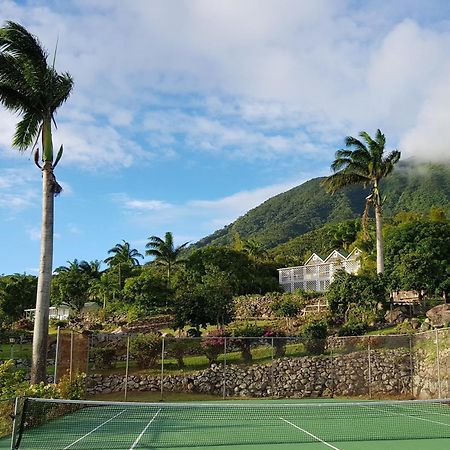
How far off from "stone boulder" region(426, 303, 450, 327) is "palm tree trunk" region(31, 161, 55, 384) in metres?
16.4

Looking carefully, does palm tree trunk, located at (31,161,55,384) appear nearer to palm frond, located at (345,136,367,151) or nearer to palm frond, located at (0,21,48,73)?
palm frond, located at (0,21,48,73)

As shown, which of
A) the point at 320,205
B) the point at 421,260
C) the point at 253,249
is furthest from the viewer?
the point at 320,205

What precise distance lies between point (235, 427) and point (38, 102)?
35.9 feet

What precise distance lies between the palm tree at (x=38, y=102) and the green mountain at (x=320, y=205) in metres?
89.1

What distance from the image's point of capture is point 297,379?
2280 centimetres

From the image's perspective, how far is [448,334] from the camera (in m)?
18.8

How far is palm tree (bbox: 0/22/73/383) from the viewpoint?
1628 cm

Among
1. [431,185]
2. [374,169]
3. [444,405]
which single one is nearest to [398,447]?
[444,405]

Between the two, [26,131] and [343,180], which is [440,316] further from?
[26,131]

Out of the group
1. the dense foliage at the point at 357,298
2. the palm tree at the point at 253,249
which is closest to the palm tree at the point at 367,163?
the dense foliage at the point at 357,298

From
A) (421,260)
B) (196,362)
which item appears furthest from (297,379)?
(421,260)

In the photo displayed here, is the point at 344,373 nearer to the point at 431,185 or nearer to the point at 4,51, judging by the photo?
the point at 4,51

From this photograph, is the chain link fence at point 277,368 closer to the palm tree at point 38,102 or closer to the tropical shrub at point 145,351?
the tropical shrub at point 145,351

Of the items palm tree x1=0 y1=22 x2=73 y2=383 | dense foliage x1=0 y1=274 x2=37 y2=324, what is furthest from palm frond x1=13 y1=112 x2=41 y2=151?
dense foliage x1=0 y1=274 x2=37 y2=324
